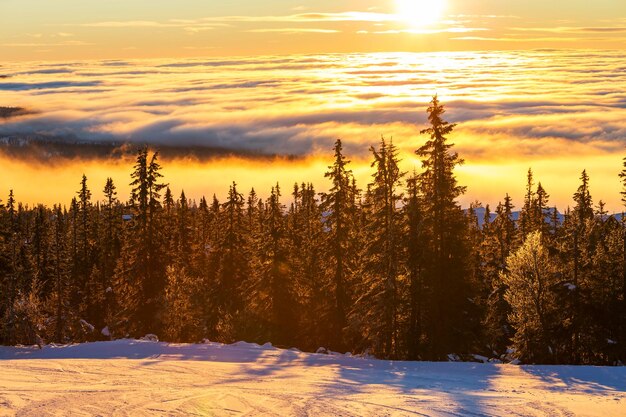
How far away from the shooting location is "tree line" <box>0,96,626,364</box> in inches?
1469

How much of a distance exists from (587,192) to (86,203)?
5426 centimetres

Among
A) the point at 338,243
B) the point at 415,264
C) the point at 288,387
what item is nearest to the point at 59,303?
the point at 338,243

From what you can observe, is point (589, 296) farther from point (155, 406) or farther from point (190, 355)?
point (155, 406)

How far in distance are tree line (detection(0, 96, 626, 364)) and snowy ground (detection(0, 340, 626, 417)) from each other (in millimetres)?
10769

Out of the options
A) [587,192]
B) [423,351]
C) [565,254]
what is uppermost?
[587,192]

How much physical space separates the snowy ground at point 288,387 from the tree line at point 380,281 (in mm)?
10769

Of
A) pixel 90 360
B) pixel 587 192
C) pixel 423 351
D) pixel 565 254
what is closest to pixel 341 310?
pixel 423 351

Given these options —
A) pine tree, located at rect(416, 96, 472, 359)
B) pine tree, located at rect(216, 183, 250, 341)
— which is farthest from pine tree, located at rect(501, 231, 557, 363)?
pine tree, located at rect(216, 183, 250, 341)

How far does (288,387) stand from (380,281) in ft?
55.0

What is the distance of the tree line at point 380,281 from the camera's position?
37312 millimetres

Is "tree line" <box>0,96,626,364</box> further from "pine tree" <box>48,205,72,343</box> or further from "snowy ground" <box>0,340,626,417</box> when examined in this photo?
"snowy ground" <box>0,340,626,417</box>

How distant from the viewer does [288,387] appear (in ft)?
67.6

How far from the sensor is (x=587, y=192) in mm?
73812

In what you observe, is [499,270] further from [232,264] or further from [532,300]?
[232,264]
